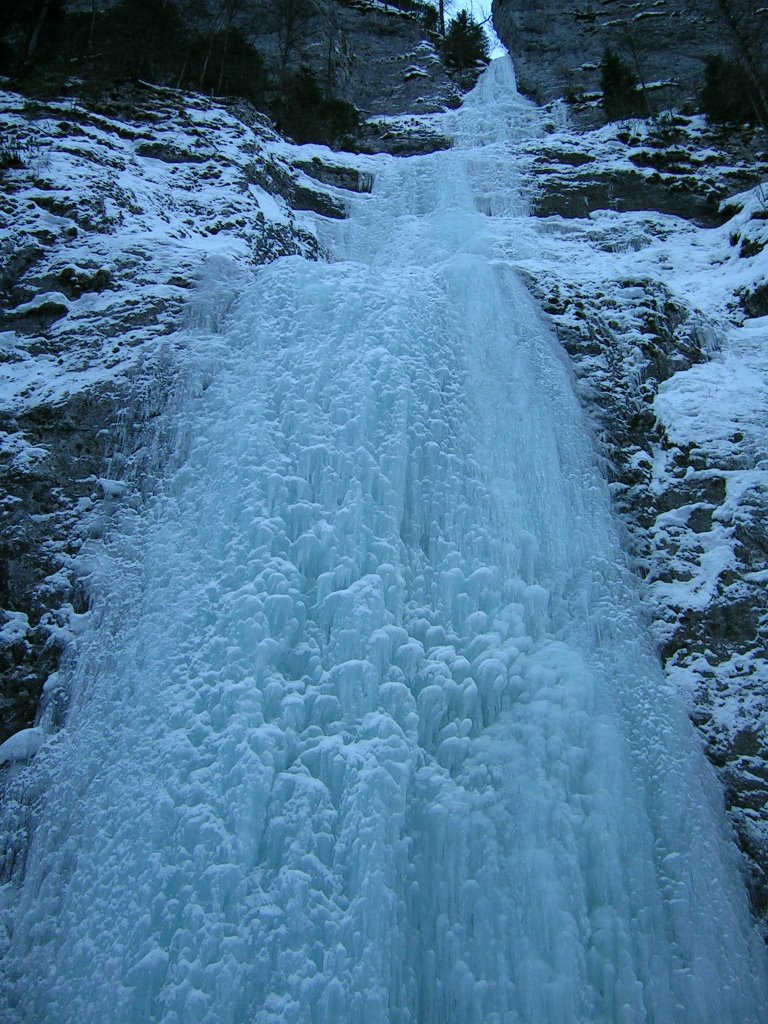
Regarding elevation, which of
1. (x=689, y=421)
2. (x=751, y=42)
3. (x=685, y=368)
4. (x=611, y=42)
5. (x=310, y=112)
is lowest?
(x=689, y=421)

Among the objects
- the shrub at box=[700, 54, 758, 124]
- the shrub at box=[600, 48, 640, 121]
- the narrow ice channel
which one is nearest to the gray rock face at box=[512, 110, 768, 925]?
the narrow ice channel

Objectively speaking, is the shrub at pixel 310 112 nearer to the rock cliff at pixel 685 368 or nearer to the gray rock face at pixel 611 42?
the rock cliff at pixel 685 368

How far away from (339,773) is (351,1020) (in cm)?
129

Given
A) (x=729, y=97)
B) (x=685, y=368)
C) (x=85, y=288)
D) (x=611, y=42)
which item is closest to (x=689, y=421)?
(x=685, y=368)

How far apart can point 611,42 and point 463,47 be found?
3858 mm

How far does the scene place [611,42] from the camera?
61.8ft

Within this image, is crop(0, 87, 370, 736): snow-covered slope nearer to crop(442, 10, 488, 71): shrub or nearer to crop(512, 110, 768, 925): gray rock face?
crop(512, 110, 768, 925): gray rock face

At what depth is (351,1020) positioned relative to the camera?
3.97m

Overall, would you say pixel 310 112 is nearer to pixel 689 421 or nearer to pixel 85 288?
pixel 85 288

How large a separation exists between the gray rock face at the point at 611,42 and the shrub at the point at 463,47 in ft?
2.07

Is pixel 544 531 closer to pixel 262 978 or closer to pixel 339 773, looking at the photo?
pixel 339 773

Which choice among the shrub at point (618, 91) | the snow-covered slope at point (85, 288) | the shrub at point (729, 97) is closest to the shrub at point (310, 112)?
the snow-covered slope at point (85, 288)

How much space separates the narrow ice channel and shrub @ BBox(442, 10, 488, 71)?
637 inches

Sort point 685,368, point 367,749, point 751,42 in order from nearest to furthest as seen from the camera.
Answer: point 367,749 < point 685,368 < point 751,42
